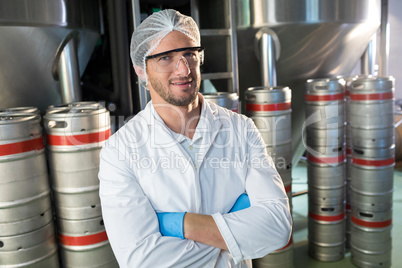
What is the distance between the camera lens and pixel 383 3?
3.57m

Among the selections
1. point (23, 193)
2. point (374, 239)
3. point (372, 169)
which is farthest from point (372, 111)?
point (23, 193)

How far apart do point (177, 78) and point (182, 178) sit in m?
0.31

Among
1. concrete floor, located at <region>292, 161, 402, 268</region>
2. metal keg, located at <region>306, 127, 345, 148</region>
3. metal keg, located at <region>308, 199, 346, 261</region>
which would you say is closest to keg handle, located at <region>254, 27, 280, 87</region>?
metal keg, located at <region>306, 127, 345, 148</region>

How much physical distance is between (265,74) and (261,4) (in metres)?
0.45

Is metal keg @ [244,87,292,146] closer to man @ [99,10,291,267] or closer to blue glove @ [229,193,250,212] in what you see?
man @ [99,10,291,267]

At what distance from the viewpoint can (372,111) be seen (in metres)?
2.54

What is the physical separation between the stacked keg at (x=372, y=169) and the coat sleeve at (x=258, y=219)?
1528 millimetres

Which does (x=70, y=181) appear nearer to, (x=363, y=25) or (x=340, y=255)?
(x=340, y=255)

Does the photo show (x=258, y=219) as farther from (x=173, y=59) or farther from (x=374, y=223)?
(x=374, y=223)

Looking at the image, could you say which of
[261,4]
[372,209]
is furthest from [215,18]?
[372,209]

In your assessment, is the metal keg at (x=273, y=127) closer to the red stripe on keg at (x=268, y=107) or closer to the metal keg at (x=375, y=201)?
the red stripe on keg at (x=268, y=107)

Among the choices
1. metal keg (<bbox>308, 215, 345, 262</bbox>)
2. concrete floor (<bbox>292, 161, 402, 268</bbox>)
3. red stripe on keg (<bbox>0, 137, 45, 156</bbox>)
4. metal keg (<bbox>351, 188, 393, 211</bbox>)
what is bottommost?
concrete floor (<bbox>292, 161, 402, 268</bbox>)

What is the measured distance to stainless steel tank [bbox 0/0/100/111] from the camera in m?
1.93

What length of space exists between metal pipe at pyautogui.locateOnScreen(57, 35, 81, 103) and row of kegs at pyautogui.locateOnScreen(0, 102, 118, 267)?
230 millimetres
